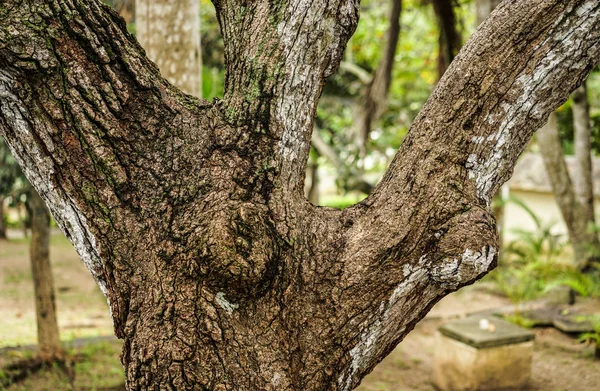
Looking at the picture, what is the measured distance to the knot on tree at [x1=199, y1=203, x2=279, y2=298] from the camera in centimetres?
173

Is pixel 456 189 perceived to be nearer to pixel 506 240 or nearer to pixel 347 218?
pixel 347 218

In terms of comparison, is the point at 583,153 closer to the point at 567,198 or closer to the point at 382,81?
the point at 567,198

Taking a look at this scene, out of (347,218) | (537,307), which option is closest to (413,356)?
(537,307)

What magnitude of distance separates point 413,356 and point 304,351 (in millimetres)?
4540

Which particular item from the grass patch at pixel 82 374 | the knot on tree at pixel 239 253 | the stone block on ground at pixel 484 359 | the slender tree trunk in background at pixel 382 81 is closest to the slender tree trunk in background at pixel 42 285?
the grass patch at pixel 82 374

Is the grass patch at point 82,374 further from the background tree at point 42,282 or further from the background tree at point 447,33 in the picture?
the background tree at point 447,33

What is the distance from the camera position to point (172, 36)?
3611 mm

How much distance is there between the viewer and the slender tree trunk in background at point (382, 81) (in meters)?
6.81

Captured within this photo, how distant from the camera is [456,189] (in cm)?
190

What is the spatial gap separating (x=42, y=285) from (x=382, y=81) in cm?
425

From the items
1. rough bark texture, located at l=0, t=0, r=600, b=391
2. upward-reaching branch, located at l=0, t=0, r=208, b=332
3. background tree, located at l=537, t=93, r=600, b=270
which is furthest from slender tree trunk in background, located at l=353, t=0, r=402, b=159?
upward-reaching branch, located at l=0, t=0, r=208, b=332

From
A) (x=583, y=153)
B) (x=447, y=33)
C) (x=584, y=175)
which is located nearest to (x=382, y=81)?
(x=447, y=33)

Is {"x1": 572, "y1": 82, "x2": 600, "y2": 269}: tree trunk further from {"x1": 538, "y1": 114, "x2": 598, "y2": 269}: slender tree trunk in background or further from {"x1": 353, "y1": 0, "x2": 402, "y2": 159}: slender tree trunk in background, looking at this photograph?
{"x1": 353, "y1": 0, "x2": 402, "y2": 159}: slender tree trunk in background

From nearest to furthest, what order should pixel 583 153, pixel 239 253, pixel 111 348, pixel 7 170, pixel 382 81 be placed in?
pixel 239 253
pixel 111 348
pixel 7 170
pixel 382 81
pixel 583 153
